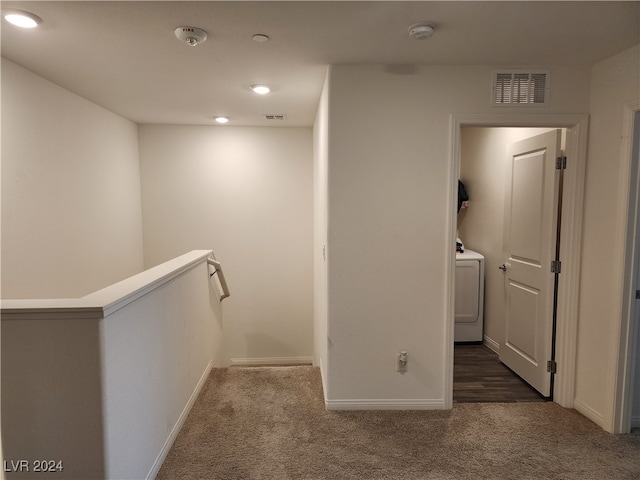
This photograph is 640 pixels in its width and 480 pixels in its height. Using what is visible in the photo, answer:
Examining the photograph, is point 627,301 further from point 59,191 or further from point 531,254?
point 59,191

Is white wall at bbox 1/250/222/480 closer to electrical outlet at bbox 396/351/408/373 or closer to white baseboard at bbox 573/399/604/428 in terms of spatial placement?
electrical outlet at bbox 396/351/408/373

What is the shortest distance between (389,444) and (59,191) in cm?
292

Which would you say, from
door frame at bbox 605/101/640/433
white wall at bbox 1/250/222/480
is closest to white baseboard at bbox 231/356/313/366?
white wall at bbox 1/250/222/480

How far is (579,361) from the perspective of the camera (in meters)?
2.57

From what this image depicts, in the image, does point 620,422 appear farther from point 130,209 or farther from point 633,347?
point 130,209

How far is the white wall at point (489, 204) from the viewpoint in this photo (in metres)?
3.64

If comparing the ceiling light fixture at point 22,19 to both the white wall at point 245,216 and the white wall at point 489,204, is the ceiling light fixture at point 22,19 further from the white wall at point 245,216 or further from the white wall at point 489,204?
the white wall at point 489,204

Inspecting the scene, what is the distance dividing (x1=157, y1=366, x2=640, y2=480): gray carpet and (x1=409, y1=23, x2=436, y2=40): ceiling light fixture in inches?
90.3

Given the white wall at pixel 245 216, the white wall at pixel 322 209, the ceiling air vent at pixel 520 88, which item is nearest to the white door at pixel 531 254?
the ceiling air vent at pixel 520 88

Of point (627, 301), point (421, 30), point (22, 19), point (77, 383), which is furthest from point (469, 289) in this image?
point (22, 19)

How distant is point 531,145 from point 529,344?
1.59 m

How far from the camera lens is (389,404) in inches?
103

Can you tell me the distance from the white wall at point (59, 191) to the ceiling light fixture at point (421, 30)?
Answer: 2.45 meters

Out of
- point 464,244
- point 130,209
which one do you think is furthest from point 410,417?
point 130,209
